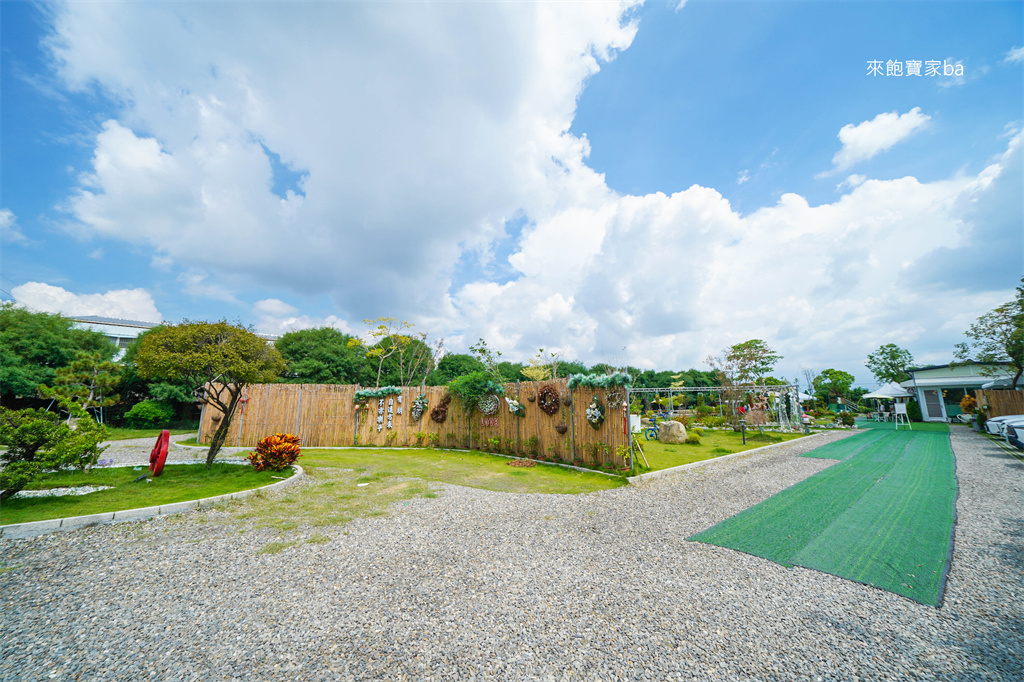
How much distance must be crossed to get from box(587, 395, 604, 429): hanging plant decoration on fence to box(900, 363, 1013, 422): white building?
2653 centimetres

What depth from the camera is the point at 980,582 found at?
321 centimetres

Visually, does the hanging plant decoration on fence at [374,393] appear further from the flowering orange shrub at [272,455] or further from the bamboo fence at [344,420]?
the flowering orange shrub at [272,455]

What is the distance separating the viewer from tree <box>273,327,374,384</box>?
2319 cm

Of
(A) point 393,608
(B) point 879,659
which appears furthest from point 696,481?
(A) point 393,608

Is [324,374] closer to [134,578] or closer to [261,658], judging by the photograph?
[134,578]

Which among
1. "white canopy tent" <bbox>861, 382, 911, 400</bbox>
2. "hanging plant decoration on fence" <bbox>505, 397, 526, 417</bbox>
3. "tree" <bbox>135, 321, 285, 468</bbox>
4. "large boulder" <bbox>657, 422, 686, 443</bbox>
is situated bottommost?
"large boulder" <bbox>657, 422, 686, 443</bbox>

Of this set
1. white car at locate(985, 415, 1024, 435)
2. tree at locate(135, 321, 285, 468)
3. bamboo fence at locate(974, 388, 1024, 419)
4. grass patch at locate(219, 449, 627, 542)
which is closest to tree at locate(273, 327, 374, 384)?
grass patch at locate(219, 449, 627, 542)

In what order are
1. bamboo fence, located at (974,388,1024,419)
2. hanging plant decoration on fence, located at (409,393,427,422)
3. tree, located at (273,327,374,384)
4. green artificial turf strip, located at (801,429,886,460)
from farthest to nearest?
tree, located at (273,327,374,384) < bamboo fence, located at (974,388,1024,419) < hanging plant decoration on fence, located at (409,393,427,422) < green artificial turf strip, located at (801,429,886,460)

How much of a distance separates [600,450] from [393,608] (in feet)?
19.1

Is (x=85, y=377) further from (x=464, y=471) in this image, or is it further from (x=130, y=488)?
(x=464, y=471)

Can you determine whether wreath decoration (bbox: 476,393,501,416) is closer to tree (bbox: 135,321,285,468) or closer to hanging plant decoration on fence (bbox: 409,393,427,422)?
hanging plant decoration on fence (bbox: 409,393,427,422)

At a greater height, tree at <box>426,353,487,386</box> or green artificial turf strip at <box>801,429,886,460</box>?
tree at <box>426,353,487,386</box>

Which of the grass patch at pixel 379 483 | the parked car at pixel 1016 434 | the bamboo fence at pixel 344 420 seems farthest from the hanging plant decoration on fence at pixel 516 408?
the parked car at pixel 1016 434

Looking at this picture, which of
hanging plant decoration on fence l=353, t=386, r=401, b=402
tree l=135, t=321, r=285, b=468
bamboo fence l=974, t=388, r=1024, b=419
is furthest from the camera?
bamboo fence l=974, t=388, r=1024, b=419
